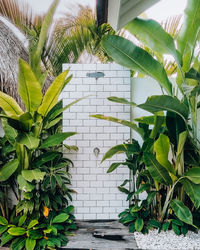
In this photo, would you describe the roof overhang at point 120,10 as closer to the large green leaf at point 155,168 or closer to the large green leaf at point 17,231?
the large green leaf at point 155,168

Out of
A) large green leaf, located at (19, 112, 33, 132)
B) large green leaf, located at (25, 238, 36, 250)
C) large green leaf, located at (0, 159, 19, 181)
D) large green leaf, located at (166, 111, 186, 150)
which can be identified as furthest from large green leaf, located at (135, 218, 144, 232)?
large green leaf, located at (19, 112, 33, 132)

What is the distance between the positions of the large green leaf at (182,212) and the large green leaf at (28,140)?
1.41 meters

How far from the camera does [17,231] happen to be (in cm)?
198

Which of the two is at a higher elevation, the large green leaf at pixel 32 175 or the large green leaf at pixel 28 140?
the large green leaf at pixel 28 140

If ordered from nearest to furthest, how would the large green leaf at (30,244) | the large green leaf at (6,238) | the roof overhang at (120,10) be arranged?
the roof overhang at (120,10) < the large green leaf at (30,244) < the large green leaf at (6,238)

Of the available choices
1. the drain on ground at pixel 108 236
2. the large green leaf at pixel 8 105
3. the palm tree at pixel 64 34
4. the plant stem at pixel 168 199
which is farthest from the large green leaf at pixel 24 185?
the palm tree at pixel 64 34

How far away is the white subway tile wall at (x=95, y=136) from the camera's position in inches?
106

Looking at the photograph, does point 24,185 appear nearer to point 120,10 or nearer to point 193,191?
point 193,191

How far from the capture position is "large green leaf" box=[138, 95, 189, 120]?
1.81m

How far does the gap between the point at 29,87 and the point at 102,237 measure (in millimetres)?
1691

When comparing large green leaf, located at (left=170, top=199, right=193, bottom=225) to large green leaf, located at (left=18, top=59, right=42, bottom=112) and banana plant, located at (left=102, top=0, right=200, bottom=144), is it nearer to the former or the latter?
banana plant, located at (left=102, top=0, right=200, bottom=144)

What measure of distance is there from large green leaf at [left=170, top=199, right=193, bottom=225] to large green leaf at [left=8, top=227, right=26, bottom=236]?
1.44 meters

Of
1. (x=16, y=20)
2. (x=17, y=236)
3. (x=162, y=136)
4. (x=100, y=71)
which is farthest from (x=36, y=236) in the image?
(x=16, y=20)

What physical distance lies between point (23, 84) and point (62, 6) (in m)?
2.55
